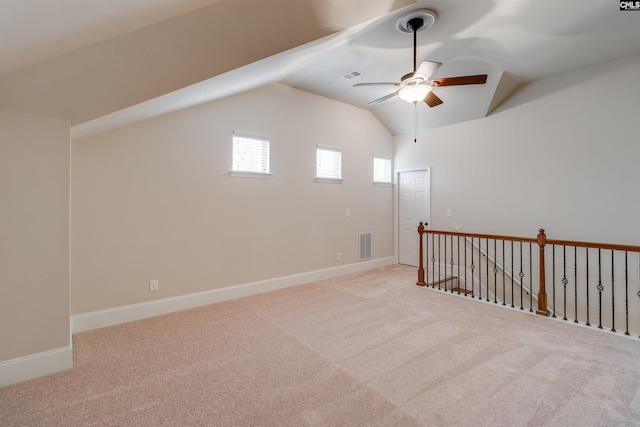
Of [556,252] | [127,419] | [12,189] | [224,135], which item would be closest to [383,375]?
[127,419]

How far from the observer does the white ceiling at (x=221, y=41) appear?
1.48 m

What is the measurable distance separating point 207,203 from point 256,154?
1.08 meters

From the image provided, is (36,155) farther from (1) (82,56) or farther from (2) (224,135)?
(2) (224,135)

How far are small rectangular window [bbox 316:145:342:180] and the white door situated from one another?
178 cm

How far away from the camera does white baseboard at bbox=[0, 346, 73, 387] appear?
2.20 metres

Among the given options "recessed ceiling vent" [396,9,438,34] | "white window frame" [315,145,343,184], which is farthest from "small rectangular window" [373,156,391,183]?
"recessed ceiling vent" [396,9,438,34]

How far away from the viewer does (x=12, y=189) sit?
2.22 meters

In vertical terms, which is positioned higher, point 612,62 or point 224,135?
point 612,62

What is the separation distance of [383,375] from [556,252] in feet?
12.8

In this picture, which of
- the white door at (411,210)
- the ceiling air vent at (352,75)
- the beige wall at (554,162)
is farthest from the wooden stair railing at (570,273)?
the ceiling air vent at (352,75)

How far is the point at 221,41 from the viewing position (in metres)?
1.81

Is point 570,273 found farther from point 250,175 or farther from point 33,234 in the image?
point 33,234

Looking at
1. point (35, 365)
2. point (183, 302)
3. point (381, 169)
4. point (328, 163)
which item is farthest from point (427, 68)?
point (35, 365)

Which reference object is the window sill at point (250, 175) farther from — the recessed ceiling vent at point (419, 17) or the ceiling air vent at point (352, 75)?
the recessed ceiling vent at point (419, 17)
